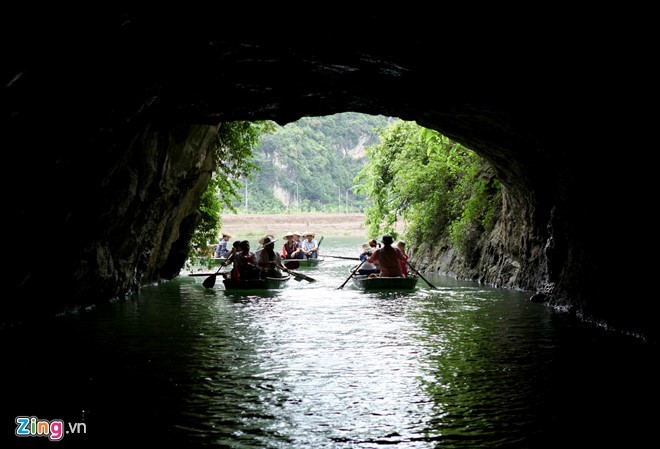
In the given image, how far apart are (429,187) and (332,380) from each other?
18.2m

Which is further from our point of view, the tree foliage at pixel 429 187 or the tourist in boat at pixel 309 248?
the tourist in boat at pixel 309 248

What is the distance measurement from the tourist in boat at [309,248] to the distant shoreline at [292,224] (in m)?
37.9

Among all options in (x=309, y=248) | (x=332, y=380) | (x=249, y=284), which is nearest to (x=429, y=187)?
(x=309, y=248)

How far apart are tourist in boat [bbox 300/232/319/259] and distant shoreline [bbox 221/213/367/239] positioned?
37.9 metres

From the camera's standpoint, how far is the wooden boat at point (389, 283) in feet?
59.3

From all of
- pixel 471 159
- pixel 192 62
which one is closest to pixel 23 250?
pixel 192 62

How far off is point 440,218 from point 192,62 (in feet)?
58.2

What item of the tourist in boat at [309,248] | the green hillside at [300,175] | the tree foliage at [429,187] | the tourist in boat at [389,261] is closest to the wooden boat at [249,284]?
the tourist in boat at [389,261]

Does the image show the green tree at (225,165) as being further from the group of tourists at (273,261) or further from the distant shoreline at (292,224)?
the distant shoreline at (292,224)

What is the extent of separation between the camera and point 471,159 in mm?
22859

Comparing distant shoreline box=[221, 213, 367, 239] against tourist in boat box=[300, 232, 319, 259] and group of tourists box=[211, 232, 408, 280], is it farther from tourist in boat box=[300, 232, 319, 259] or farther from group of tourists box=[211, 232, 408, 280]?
group of tourists box=[211, 232, 408, 280]

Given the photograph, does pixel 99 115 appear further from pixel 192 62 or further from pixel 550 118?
pixel 550 118

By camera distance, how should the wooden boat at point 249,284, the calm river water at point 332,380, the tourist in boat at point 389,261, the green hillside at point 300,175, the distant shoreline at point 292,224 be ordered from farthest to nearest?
the green hillside at point 300,175
the distant shoreline at point 292,224
the wooden boat at point 249,284
the tourist in boat at point 389,261
the calm river water at point 332,380

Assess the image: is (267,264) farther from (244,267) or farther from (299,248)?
(299,248)
